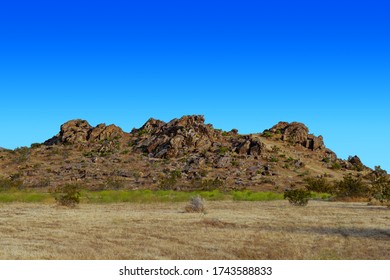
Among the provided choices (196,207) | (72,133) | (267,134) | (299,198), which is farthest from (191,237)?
(267,134)

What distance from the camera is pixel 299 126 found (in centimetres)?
10512

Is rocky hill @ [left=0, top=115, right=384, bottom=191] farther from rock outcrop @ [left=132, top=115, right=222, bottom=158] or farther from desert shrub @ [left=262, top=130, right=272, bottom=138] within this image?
desert shrub @ [left=262, top=130, right=272, bottom=138]

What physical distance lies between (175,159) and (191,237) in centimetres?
6725

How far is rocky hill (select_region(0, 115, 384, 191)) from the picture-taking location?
237 ft

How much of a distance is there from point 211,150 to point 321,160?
21630 mm

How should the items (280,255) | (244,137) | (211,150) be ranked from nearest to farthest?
(280,255) < (211,150) < (244,137)

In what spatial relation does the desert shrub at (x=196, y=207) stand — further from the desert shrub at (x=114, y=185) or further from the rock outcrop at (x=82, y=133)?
the rock outcrop at (x=82, y=133)

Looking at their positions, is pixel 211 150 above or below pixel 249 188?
above

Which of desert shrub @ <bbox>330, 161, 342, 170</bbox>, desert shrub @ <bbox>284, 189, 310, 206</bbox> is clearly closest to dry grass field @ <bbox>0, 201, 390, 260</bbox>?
desert shrub @ <bbox>284, 189, 310, 206</bbox>

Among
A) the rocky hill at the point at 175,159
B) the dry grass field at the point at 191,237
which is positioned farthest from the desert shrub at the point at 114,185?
the dry grass field at the point at 191,237

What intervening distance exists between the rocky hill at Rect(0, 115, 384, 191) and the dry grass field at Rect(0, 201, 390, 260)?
39.2 meters
